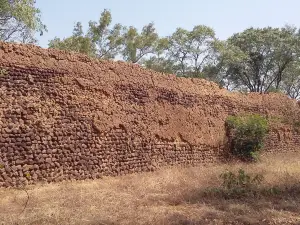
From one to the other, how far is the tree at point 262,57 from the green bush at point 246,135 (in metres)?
14.0

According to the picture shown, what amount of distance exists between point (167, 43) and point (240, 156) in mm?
14977

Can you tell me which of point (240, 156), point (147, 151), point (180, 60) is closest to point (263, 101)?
point (240, 156)

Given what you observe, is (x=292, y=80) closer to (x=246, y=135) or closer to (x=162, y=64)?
(x=162, y=64)

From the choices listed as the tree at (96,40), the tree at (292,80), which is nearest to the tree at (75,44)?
the tree at (96,40)

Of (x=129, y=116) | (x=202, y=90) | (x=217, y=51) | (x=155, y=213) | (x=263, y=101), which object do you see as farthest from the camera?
(x=217, y=51)

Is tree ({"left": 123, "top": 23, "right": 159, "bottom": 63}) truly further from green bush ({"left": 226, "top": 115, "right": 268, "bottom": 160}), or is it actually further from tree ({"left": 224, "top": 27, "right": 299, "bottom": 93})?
green bush ({"left": 226, "top": 115, "right": 268, "bottom": 160})

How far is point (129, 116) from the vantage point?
10680 mm

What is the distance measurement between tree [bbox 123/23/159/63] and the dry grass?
17492mm

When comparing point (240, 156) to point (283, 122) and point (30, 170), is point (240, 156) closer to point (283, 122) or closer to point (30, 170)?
point (283, 122)

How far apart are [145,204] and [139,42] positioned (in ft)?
66.8

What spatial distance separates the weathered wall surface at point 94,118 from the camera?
27.2 feet

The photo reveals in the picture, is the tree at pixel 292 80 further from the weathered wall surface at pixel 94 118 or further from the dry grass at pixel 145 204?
the dry grass at pixel 145 204

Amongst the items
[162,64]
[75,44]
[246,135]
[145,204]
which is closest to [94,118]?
[145,204]

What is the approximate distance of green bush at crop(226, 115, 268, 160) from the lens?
1388 centimetres
